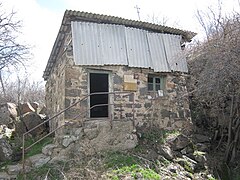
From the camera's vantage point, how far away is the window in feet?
27.8

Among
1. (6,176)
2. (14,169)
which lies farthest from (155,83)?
(6,176)

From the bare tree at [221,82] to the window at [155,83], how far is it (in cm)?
95

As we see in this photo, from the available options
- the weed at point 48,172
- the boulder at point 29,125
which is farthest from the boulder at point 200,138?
the boulder at point 29,125

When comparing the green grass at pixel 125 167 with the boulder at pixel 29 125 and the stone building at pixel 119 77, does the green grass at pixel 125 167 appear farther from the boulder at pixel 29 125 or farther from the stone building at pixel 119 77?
the boulder at pixel 29 125

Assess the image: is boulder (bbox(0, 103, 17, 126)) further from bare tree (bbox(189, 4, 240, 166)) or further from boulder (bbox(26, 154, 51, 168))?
bare tree (bbox(189, 4, 240, 166))

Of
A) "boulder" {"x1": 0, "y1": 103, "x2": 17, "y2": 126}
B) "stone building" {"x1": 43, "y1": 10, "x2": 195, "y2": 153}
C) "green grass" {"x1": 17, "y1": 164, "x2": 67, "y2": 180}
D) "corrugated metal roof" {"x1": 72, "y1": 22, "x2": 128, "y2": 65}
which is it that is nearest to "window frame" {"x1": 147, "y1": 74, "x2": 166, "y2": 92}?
"stone building" {"x1": 43, "y1": 10, "x2": 195, "y2": 153}

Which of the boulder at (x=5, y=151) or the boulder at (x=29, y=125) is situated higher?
A: the boulder at (x=29, y=125)

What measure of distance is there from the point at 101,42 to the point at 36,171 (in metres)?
3.86

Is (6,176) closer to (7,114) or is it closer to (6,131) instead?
(6,131)

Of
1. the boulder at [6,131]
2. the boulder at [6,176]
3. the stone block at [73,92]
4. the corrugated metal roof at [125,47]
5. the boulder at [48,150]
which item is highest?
the corrugated metal roof at [125,47]

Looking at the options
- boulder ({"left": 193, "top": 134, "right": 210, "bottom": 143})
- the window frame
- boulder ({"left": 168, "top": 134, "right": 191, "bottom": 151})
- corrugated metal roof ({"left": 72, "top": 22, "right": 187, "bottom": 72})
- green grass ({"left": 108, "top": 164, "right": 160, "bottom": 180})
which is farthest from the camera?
the window frame

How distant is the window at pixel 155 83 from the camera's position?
27.8 ft

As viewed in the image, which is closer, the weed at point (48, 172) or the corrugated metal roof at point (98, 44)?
the weed at point (48, 172)

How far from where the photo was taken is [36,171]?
19.5 ft
